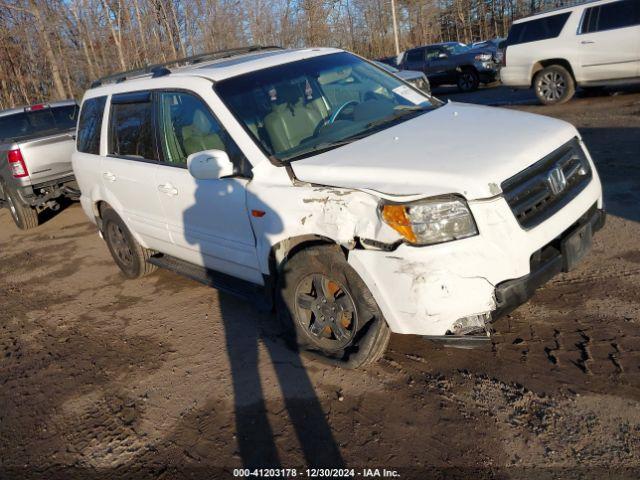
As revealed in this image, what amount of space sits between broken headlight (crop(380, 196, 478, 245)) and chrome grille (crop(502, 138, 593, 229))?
28 centimetres

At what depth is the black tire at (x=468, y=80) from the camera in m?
17.2

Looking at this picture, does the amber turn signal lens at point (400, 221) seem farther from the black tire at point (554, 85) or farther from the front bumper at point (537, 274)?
the black tire at point (554, 85)

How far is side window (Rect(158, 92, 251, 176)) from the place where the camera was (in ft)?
12.6

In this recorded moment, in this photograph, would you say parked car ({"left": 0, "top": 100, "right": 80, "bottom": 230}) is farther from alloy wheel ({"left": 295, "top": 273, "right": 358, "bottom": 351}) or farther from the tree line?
the tree line

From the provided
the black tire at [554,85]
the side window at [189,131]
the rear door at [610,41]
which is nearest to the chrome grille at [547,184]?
the side window at [189,131]

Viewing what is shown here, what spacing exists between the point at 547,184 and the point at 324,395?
69.7 inches

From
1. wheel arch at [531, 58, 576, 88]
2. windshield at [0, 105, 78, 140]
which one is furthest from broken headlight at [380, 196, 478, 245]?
wheel arch at [531, 58, 576, 88]

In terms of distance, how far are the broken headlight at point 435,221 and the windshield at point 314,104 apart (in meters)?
0.97

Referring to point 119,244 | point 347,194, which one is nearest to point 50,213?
point 119,244

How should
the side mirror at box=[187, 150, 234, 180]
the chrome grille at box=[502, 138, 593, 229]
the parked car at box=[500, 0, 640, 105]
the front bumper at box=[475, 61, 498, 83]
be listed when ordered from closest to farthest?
the chrome grille at box=[502, 138, 593, 229], the side mirror at box=[187, 150, 234, 180], the parked car at box=[500, 0, 640, 105], the front bumper at box=[475, 61, 498, 83]

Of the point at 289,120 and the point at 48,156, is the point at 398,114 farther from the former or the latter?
the point at 48,156

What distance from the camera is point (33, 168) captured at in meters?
8.37

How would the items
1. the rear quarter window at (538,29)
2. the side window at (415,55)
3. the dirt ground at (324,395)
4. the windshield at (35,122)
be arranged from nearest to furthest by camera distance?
the dirt ground at (324,395) → the windshield at (35,122) → the rear quarter window at (538,29) → the side window at (415,55)

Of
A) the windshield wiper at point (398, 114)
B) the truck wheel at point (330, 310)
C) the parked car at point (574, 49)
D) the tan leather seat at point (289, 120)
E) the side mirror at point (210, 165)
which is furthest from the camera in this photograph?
the parked car at point (574, 49)
